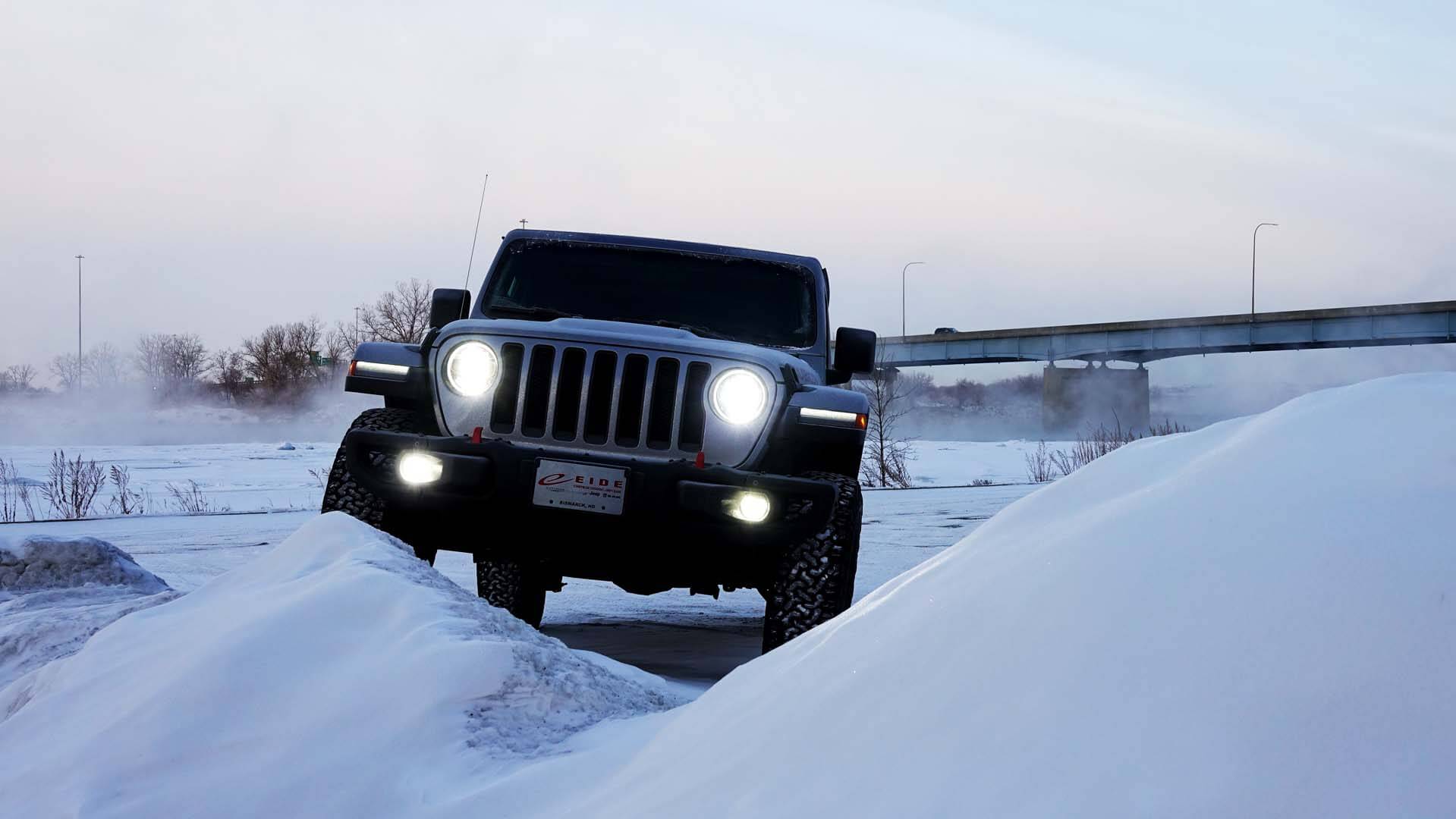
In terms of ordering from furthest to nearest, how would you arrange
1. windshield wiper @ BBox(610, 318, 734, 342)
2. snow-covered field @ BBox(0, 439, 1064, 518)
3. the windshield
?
snow-covered field @ BBox(0, 439, 1064, 518) → the windshield → windshield wiper @ BBox(610, 318, 734, 342)

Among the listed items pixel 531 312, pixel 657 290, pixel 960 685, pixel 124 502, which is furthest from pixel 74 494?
pixel 960 685

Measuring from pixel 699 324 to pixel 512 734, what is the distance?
3.26 meters

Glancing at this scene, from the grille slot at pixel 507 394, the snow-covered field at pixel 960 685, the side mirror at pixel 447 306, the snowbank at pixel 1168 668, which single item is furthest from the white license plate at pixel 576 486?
the snowbank at pixel 1168 668

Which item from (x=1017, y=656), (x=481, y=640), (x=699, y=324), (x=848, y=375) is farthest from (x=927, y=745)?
(x=848, y=375)

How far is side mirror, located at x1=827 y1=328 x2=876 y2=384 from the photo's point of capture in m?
5.70

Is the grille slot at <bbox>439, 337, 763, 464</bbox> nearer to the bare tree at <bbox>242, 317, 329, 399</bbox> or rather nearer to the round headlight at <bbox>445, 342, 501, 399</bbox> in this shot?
the round headlight at <bbox>445, 342, 501, 399</bbox>

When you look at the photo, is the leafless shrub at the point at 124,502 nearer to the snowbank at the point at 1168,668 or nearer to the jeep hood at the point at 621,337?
the jeep hood at the point at 621,337

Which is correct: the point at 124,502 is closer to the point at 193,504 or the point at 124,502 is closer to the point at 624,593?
the point at 193,504

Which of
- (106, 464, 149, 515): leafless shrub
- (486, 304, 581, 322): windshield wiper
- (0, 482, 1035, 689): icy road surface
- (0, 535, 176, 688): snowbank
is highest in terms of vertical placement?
(486, 304, 581, 322): windshield wiper

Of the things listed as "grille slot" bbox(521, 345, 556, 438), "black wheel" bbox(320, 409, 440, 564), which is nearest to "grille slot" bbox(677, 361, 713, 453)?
"grille slot" bbox(521, 345, 556, 438)

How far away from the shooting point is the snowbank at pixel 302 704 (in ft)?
7.75

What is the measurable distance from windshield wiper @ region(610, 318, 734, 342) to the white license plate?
101 centimetres

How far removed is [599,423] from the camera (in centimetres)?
455

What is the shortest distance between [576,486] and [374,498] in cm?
85
